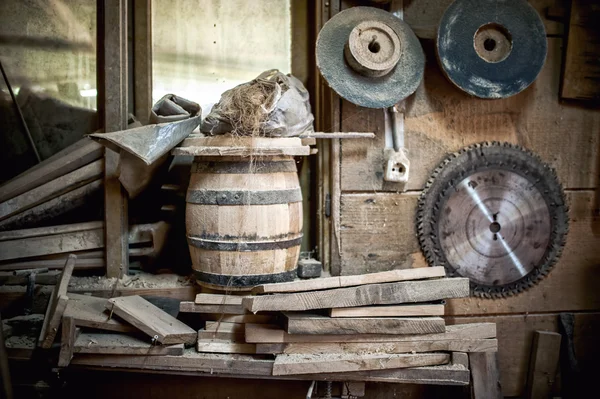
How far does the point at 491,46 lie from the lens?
3.12m

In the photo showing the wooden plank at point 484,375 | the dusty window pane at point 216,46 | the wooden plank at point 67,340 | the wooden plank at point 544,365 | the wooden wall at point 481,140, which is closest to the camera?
the wooden plank at point 67,340

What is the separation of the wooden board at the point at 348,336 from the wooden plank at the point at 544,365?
2.43 ft

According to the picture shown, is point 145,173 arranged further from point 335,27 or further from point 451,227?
point 451,227

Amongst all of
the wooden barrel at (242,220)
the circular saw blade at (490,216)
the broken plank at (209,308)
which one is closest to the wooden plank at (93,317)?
the broken plank at (209,308)

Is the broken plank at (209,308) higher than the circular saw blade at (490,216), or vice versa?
the circular saw blade at (490,216)

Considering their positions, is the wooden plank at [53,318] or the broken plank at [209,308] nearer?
the wooden plank at [53,318]

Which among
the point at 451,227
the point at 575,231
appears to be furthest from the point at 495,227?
the point at 575,231

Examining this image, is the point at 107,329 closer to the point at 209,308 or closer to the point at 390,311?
the point at 209,308

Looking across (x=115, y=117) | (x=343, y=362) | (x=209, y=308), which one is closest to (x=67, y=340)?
(x=209, y=308)

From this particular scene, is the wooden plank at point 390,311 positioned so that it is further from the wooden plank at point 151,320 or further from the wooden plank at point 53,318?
the wooden plank at point 53,318

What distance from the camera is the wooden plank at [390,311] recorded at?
271 cm

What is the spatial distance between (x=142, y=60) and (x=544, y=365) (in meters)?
2.94

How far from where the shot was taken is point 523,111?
332cm

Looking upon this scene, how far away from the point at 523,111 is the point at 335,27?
3.94 ft
